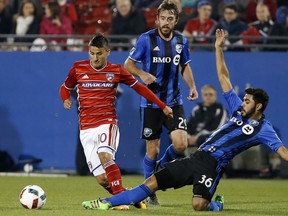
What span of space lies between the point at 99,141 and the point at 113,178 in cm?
57

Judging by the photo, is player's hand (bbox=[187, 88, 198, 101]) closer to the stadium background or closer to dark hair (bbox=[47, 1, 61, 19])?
the stadium background

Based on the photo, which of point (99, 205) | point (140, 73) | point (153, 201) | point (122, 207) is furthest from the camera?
point (140, 73)

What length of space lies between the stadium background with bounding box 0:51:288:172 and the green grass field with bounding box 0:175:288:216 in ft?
3.28

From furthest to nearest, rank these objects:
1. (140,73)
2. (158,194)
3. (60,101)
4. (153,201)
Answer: (60,101) → (158,194) → (140,73) → (153,201)

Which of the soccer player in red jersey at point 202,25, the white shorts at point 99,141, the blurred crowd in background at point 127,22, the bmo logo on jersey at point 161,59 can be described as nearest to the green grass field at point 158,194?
the white shorts at point 99,141

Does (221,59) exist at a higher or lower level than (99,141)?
higher

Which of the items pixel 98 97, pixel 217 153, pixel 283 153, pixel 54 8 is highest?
pixel 54 8

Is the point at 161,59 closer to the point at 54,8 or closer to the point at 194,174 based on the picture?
the point at 194,174

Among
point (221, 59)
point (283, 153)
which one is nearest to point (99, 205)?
point (283, 153)

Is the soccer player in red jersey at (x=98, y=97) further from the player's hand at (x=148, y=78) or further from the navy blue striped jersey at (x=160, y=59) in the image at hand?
the navy blue striped jersey at (x=160, y=59)

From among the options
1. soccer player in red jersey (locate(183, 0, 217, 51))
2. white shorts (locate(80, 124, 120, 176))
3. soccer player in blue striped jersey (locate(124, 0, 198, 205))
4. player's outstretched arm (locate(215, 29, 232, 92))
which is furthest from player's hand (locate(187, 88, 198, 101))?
soccer player in red jersey (locate(183, 0, 217, 51))

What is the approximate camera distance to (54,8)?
64.8ft

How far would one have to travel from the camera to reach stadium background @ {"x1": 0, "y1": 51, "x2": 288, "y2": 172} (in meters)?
18.7

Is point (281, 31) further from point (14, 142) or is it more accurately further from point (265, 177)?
point (14, 142)
